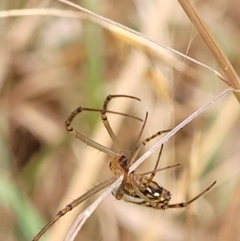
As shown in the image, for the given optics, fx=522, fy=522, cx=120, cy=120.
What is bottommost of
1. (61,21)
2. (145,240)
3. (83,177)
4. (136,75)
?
(145,240)

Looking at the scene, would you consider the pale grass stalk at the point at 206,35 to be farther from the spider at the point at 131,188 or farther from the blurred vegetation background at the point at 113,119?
the blurred vegetation background at the point at 113,119

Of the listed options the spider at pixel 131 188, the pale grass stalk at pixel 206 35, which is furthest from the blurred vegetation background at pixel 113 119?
the pale grass stalk at pixel 206 35

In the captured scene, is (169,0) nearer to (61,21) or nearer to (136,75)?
(136,75)

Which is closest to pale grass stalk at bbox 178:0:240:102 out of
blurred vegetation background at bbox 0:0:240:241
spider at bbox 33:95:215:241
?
spider at bbox 33:95:215:241

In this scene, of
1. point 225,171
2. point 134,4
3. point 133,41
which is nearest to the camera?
point 133,41

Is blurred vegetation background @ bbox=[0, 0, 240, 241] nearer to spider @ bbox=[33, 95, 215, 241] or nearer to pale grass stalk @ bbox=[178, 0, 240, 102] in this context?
spider @ bbox=[33, 95, 215, 241]

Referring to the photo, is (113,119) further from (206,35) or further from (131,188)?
(206,35)

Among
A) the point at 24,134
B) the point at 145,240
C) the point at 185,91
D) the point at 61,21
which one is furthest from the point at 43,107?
the point at 145,240

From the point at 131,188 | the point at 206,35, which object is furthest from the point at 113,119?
the point at 206,35
